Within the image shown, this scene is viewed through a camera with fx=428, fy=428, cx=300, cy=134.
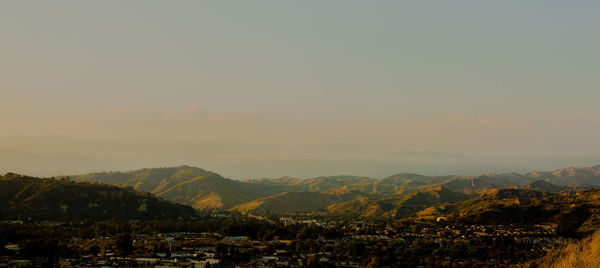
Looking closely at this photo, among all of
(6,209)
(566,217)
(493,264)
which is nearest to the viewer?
(493,264)

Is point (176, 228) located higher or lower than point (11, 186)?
lower

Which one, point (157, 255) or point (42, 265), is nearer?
point (42, 265)

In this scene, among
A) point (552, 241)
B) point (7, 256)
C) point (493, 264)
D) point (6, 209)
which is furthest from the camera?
point (6, 209)

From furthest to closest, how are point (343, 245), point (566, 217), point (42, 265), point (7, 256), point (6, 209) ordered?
point (566, 217), point (6, 209), point (343, 245), point (7, 256), point (42, 265)

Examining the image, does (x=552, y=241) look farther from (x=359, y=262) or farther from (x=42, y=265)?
(x=42, y=265)

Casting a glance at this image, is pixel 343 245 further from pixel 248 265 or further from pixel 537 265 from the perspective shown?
pixel 537 265

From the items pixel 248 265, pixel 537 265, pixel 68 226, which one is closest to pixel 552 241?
pixel 537 265

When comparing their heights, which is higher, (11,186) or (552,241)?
(11,186)

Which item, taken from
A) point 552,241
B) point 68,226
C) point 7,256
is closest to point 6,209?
point 68,226

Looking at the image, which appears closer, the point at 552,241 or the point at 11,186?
the point at 552,241
